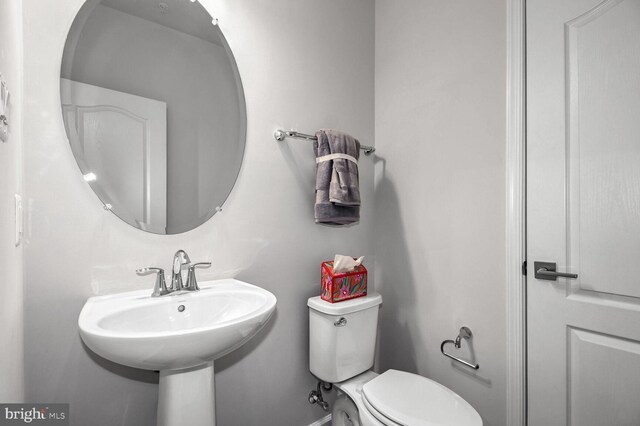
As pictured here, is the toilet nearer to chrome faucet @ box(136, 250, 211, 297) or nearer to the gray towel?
the gray towel

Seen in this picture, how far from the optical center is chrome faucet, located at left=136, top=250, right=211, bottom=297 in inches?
39.1

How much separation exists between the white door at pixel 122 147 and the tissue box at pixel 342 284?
2.40ft

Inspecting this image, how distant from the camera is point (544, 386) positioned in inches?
44.6

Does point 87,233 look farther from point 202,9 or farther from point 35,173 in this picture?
point 202,9

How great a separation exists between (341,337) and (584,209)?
3.54 ft

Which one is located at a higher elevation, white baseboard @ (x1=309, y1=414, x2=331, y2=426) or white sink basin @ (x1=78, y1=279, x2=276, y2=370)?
white sink basin @ (x1=78, y1=279, x2=276, y2=370)

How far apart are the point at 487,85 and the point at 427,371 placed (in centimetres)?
144

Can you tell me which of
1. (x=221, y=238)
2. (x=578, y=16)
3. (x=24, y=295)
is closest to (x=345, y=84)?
(x=578, y=16)

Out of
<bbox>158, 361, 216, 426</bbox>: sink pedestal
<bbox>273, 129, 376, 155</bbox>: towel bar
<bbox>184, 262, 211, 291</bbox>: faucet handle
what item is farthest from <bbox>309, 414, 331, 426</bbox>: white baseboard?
<bbox>273, 129, 376, 155</bbox>: towel bar

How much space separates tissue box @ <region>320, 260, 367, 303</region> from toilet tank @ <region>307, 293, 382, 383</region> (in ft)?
0.09

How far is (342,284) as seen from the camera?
136 centimetres

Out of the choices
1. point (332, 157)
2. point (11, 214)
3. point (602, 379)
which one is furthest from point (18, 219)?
point (602, 379)

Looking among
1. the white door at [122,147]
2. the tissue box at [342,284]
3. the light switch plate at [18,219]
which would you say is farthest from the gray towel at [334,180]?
the light switch plate at [18,219]

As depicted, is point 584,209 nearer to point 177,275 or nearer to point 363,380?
point 363,380
